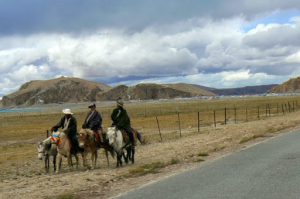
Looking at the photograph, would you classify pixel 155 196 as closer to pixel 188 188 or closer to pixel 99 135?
pixel 188 188

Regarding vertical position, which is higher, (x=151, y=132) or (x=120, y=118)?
(x=120, y=118)

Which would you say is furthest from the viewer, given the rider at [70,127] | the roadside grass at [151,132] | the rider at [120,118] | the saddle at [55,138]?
the roadside grass at [151,132]

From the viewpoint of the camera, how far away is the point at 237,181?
39.6 ft

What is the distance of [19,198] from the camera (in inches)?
471

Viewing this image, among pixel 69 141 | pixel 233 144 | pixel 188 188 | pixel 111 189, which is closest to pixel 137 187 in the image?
pixel 111 189

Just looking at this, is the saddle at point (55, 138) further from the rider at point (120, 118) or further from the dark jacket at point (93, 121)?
the rider at point (120, 118)

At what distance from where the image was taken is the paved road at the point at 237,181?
10.4 m

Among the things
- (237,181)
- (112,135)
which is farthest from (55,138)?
(237,181)

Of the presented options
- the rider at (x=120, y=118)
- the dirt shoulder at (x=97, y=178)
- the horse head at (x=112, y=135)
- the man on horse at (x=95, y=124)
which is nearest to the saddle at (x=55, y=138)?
the man on horse at (x=95, y=124)

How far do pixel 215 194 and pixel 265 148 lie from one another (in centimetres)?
1075

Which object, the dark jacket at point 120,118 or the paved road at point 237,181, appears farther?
the dark jacket at point 120,118

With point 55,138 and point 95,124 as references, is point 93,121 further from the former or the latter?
point 55,138

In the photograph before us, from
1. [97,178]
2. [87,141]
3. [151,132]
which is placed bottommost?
[151,132]

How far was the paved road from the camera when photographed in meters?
10.4
